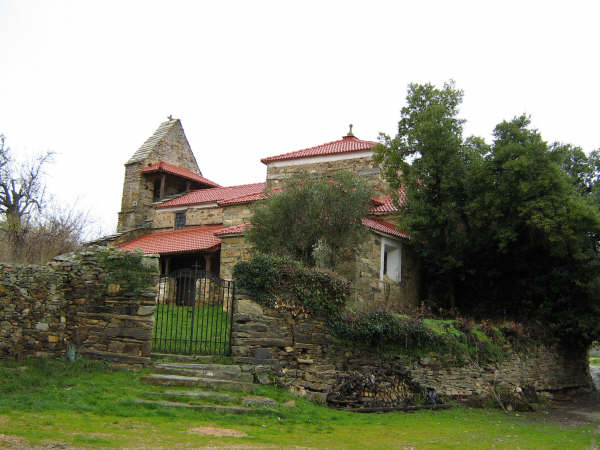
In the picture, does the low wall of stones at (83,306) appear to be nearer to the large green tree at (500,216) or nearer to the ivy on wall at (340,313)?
the ivy on wall at (340,313)

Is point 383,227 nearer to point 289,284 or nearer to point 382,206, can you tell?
point 382,206

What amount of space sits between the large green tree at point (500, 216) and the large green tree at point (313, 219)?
2.61 metres

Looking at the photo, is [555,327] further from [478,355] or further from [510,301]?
[478,355]

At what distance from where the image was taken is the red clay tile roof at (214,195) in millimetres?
28094

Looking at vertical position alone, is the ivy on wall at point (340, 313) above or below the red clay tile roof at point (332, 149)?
below

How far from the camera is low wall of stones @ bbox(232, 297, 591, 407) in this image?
38.2 feet

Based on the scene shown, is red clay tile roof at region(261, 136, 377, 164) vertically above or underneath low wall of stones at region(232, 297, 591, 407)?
above

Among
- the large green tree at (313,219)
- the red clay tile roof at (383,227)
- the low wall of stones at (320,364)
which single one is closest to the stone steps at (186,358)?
the low wall of stones at (320,364)

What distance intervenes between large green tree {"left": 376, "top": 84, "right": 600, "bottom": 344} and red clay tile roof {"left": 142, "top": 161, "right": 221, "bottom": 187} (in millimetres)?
15501

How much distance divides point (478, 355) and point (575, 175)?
9999 mm

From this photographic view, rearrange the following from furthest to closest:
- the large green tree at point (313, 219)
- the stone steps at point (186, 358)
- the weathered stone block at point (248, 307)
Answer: the large green tree at point (313, 219) < the weathered stone block at point (248, 307) < the stone steps at point (186, 358)

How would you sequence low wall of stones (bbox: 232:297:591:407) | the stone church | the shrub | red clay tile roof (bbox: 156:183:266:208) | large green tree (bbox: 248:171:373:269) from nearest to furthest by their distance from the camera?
1. low wall of stones (bbox: 232:297:591:407)
2. the shrub
3. large green tree (bbox: 248:171:373:269)
4. the stone church
5. red clay tile roof (bbox: 156:183:266:208)

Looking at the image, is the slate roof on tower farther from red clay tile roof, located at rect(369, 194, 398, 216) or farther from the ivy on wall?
the ivy on wall

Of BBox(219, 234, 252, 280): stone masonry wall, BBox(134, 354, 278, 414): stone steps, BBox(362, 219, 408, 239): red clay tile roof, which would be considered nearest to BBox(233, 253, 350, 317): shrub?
BBox(134, 354, 278, 414): stone steps
